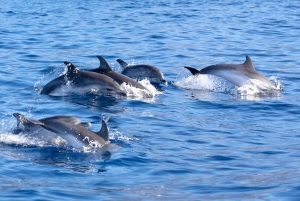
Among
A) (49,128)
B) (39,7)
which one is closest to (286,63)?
(49,128)

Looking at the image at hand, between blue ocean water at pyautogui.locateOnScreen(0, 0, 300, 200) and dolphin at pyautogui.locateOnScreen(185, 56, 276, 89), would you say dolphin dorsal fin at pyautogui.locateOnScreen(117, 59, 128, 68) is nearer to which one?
blue ocean water at pyautogui.locateOnScreen(0, 0, 300, 200)

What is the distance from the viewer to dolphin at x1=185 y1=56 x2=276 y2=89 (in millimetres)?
17859

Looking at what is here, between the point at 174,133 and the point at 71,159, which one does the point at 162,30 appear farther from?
the point at 71,159

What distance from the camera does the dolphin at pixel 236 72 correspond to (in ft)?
58.6

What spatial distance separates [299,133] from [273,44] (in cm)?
1370

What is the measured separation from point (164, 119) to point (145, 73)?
4.84 metres

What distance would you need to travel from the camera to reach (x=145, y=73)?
18984 millimetres

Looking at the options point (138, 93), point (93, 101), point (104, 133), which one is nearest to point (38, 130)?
point (104, 133)

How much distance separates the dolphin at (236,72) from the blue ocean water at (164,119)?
0.24 m

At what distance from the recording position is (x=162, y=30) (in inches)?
1194

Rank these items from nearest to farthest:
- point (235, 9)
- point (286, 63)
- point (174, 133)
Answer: point (174, 133)
point (286, 63)
point (235, 9)

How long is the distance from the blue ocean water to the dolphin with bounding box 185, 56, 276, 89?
24 centimetres

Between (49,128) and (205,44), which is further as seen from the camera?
(205,44)

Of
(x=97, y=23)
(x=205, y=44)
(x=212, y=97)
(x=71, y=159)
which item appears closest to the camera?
(x=71, y=159)
